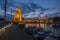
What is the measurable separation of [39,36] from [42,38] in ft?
1.24

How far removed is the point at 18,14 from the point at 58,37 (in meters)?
37.0

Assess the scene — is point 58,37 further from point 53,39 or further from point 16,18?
point 16,18

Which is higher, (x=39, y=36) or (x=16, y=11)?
(x=16, y=11)

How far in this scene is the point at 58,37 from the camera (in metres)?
12.5

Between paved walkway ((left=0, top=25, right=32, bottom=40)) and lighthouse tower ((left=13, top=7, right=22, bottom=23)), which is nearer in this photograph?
paved walkway ((left=0, top=25, right=32, bottom=40))

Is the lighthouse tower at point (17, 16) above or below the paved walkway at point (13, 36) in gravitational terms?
above

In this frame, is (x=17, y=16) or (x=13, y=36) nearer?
(x=13, y=36)

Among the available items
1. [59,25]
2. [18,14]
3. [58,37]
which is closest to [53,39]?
[58,37]

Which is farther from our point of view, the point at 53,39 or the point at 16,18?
the point at 16,18

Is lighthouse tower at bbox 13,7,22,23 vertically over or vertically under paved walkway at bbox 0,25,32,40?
over

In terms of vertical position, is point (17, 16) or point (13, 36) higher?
point (17, 16)

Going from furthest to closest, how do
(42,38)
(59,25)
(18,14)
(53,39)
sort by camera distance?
(18,14) < (59,25) < (42,38) < (53,39)

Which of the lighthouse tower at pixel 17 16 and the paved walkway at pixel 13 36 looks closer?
the paved walkway at pixel 13 36

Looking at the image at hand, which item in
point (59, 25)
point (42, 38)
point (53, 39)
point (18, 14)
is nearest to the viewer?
point (53, 39)
